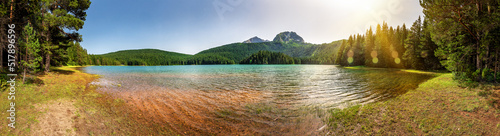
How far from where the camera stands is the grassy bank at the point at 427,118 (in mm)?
6711

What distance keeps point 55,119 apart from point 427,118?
17.8 meters

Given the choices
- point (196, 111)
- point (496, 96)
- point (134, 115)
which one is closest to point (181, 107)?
point (196, 111)

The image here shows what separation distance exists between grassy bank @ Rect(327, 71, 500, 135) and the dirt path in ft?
38.4

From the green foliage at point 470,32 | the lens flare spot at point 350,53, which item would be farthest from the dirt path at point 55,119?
the lens flare spot at point 350,53

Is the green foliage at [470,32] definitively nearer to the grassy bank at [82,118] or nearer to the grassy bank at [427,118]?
the grassy bank at [427,118]

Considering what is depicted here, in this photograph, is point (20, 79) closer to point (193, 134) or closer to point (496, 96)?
point (193, 134)

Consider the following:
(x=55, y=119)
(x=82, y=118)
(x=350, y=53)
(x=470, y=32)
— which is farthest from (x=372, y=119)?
Result: (x=350, y=53)

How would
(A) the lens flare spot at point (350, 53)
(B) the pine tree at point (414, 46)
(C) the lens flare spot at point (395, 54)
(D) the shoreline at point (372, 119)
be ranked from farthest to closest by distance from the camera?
(A) the lens flare spot at point (350, 53) < (C) the lens flare spot at point (395, 54) < (B) the pine tree at point (414, 46) < (D) the shoreline at point (372, 119)

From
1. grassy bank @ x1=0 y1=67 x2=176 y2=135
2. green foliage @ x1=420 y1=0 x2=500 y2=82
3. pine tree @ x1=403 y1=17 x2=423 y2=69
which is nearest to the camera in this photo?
grassy bank @ x1=0 y1=67 x2=176 y2=135

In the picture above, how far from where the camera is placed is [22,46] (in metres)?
17.7

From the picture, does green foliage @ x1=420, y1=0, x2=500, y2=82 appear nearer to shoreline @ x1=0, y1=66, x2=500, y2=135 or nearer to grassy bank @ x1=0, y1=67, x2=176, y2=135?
shoreline @ x1=0, y1=66, x2=500, y2=135

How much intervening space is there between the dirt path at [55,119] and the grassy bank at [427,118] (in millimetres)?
11694

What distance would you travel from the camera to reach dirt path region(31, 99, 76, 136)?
688 centimetres

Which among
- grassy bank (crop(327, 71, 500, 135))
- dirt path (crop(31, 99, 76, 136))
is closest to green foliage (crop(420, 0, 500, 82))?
grassy bank (crop(327, 71, 500, 135))
